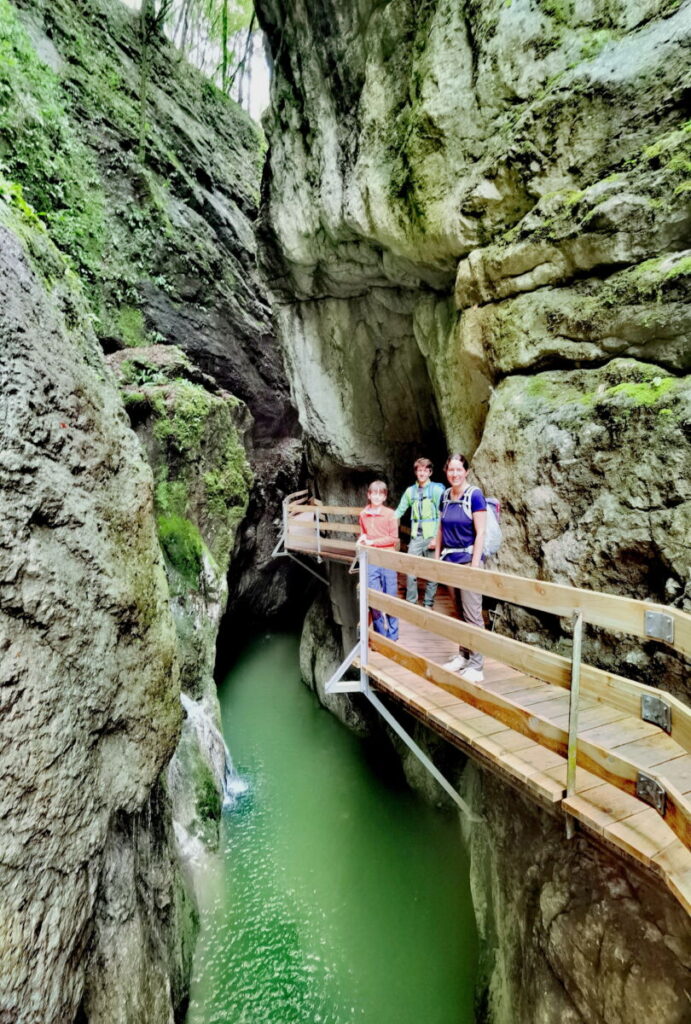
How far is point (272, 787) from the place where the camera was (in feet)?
30.6

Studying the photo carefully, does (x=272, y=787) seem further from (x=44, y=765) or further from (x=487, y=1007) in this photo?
(x=44, y=765)

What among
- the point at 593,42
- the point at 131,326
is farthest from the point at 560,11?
the point at 131,326

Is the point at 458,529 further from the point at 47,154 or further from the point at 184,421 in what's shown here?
the point at 47,154

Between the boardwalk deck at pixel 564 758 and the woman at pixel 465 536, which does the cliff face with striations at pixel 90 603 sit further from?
the woman at pixel 465 536

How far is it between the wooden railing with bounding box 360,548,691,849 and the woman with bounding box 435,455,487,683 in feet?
1.15

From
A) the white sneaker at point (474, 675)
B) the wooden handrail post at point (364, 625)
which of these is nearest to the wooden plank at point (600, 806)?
the white sneaker at point (474, 675)

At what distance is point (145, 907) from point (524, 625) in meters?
4.35

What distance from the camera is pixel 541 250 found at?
5.18 metres

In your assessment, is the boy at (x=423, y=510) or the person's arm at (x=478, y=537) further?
the boy at (x=423, y=510)

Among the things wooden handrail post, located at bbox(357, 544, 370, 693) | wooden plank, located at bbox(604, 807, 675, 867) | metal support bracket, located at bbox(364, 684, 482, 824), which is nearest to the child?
wooden handrail post, located at bbox(357, 544, 370, 693)

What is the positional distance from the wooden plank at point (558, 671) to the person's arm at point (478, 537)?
23.1 inches

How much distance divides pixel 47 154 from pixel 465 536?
12583 mm

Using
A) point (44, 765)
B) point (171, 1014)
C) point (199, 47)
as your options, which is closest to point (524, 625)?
point (44, 765)

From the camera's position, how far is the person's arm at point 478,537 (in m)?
4.14
